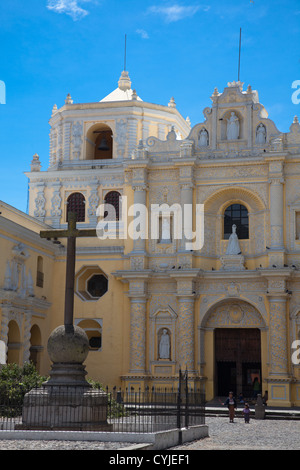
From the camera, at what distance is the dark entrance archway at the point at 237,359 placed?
104 ft

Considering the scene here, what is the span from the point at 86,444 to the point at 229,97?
22508mm

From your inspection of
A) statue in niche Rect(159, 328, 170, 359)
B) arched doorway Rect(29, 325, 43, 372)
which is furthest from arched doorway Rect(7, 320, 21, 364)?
statue in niche Rect(159, 328, 170, 359)

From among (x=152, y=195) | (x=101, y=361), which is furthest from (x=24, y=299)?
(x=152, y=195)

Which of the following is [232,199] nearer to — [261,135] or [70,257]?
[261,135]

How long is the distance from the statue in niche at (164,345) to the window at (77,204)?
24.8 ft

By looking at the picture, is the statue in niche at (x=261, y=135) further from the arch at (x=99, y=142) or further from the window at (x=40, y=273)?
the window at (x=40, y=273)

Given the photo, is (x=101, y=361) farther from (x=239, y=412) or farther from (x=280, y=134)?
(x=280, y=134)

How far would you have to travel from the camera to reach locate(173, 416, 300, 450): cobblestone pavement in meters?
15.6

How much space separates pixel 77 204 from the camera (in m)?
35.4

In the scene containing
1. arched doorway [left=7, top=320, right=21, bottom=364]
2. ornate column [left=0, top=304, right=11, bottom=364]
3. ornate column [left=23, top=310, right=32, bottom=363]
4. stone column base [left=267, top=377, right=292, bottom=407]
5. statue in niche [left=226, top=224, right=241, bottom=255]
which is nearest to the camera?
ornate column [left=0, top=304, right=11, bottom=364]

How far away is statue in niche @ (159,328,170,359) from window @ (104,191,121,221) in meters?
6.47

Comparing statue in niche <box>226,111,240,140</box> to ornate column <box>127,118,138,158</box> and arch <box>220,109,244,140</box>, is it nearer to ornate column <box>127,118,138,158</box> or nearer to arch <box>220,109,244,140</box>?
arch <box>220,109,244,140</box>

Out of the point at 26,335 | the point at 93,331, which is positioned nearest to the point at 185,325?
the point at 93,331

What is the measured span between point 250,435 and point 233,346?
13.5 metres
